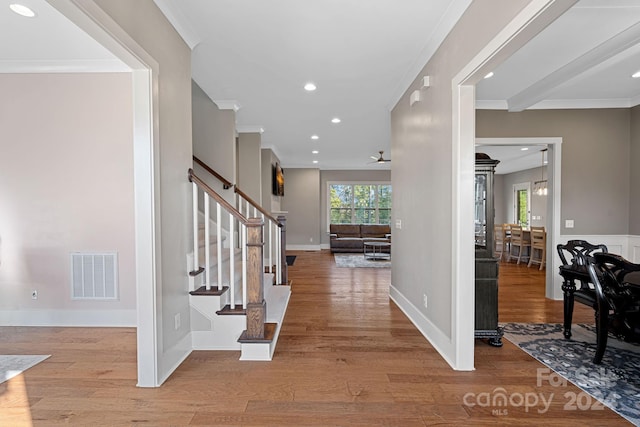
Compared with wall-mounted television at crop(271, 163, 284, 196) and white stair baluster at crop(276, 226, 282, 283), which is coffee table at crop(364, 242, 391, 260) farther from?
white stair baluster at crop(276, 226, 282, 283)

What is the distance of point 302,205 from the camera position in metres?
9.74

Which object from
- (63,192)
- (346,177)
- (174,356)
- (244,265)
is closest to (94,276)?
(63,192)

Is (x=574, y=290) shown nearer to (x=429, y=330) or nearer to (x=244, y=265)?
(x=429, y=330)

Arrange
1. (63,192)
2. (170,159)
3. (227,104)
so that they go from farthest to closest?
(227,104) < (63,192) < (170,159)

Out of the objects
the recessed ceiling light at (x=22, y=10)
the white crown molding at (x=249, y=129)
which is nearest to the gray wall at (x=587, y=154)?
the white crown molding at (x=249, y=129)

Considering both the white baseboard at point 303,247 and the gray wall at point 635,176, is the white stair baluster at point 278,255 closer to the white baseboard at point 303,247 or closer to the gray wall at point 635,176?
the gray wall at point 635,176

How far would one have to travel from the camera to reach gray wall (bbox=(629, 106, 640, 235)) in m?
4.07

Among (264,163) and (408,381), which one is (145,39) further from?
(264,163)

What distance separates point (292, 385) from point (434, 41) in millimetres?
3024

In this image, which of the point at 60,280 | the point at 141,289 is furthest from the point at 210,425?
the point at 60,280

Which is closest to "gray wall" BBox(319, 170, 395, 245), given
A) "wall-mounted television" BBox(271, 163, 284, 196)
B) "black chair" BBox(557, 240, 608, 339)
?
"wall-mounted television" BBox(271, 163, 284, 196)

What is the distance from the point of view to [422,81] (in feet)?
9.57

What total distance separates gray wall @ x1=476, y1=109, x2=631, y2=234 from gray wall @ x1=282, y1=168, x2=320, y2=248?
6062 mm

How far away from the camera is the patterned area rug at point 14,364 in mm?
2232
